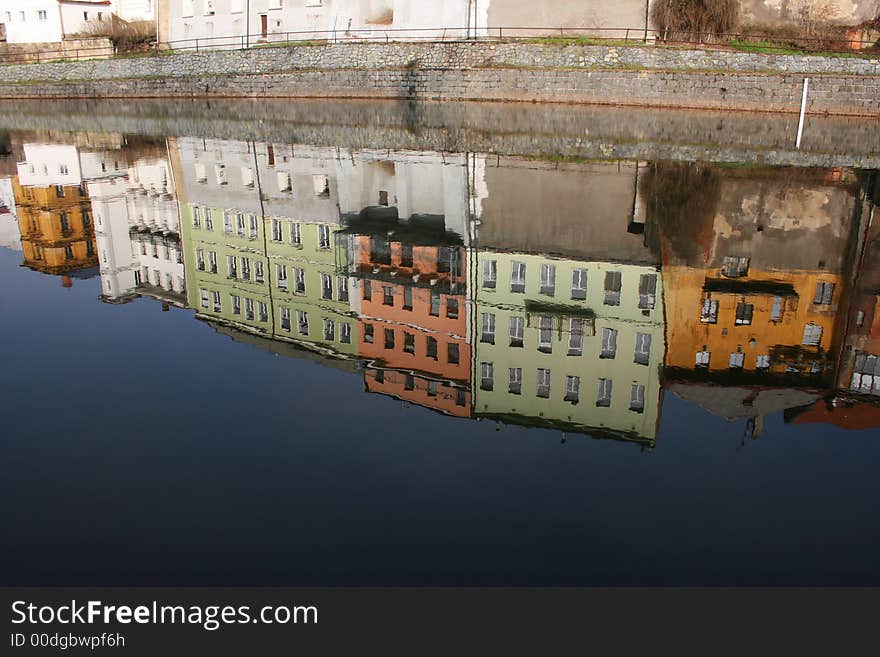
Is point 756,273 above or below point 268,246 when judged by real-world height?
below

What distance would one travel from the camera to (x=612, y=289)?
1501 centimetres

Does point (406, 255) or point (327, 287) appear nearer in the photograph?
point (327, 287)

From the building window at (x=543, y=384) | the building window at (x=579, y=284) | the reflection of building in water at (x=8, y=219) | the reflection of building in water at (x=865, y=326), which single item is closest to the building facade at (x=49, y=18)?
the reflection of building in water at (x=8, y=219)

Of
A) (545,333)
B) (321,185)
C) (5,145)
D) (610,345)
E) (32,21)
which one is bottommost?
(545,333)

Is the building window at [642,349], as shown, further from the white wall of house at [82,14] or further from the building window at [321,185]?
the white wall of house at [82,14]

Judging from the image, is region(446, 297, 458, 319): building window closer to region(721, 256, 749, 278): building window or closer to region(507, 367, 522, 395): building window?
region(507, 367, 522, 395): building window

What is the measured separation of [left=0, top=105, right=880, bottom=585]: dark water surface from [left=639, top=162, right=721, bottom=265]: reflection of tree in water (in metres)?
0.13

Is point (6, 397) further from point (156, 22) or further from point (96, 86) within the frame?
point (156, 22)

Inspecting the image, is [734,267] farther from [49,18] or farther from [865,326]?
[49,18]

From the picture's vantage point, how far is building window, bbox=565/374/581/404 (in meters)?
10.5

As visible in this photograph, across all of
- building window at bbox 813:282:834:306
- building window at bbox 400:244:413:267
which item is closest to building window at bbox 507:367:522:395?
building window at bbox 400:244:413:267

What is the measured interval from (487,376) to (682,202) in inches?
522

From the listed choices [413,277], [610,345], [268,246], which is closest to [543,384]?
A: [610,345]

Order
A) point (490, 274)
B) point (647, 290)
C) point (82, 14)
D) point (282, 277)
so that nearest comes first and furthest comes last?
point (282, 277), point (490, 274), point (647, 290), point (82, 14)
